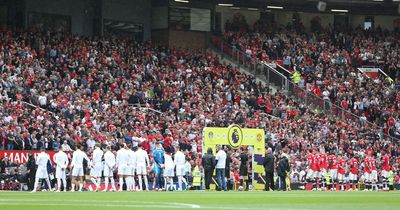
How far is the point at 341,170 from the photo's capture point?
49.9 meters

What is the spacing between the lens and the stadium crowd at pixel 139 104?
42.1 meters

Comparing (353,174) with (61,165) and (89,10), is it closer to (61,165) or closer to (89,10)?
(61,165)

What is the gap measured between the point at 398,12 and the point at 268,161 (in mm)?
37137

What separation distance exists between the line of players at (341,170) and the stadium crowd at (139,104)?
69cm

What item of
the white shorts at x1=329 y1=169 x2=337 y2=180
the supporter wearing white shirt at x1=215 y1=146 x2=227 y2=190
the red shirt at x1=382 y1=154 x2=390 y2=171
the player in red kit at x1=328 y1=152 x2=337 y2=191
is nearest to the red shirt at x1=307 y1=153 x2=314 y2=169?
the player in red kit at x1=328 y1=152 x2=337 y2=191

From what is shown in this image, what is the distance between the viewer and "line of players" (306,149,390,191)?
48.5 m

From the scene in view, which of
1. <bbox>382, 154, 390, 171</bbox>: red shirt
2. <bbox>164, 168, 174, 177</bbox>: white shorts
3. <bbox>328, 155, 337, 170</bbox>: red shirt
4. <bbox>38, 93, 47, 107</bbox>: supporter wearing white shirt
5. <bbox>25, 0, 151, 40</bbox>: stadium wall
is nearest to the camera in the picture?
<bbox>164, 168, 174, 177</bbox>: white shorts

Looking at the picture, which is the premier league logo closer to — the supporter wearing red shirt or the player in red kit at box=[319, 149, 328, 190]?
the player in red kit at box=[319, 149, 328, 190]

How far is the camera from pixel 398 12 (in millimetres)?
73125

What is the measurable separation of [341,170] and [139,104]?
36.3 feet

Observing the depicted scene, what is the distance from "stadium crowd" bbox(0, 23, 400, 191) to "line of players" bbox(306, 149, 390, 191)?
689 mm

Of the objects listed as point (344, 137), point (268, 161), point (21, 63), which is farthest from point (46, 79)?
point (344, 137)

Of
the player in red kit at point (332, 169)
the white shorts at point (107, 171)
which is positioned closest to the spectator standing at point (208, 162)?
the white shorts at point (107, 171)

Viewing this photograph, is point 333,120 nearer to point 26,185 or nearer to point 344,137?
point 344,137
